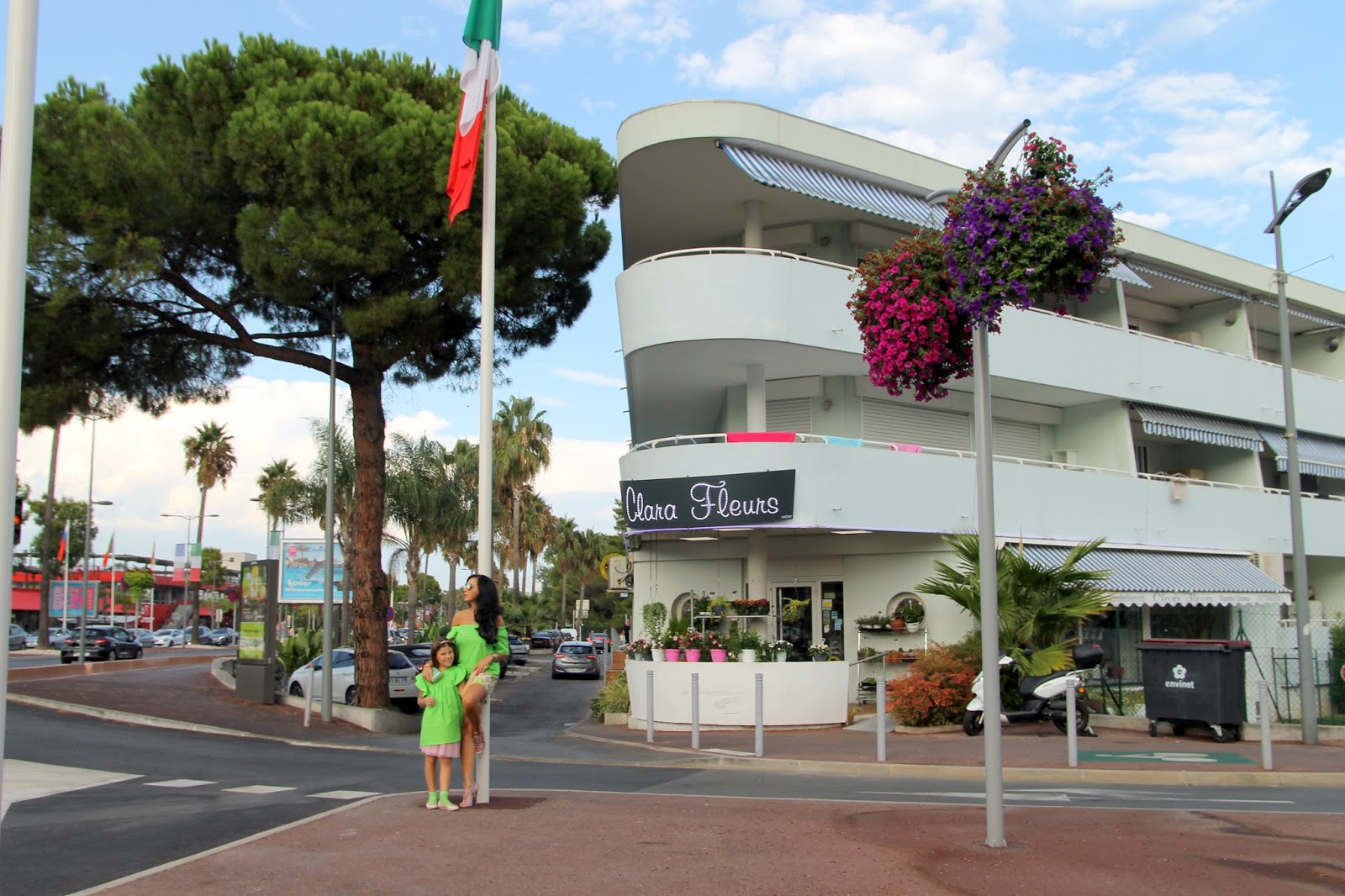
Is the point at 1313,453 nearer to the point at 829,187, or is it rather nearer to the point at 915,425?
the point at 915,425

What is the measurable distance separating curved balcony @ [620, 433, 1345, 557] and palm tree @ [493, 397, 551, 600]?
40.6 metres

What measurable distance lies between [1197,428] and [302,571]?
72.7 feet

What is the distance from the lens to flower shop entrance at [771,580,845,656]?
74.6ft

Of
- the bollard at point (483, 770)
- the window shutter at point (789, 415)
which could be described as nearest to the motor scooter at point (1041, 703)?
the window shutter at point (789, 415)

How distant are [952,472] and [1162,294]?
11995 millimetres

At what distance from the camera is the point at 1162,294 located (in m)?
30.3

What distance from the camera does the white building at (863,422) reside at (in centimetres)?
2089

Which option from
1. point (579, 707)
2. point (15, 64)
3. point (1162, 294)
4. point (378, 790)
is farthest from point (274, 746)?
point (1162, 294)

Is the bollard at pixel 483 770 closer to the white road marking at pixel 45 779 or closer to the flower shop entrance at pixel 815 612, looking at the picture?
the white road marking at pixel 45 779

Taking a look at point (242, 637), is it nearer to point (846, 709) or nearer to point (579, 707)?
point (579, 707)

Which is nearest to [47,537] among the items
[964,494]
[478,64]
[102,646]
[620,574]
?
[102,646]

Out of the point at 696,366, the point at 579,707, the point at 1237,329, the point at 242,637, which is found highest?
the point at 1237,329

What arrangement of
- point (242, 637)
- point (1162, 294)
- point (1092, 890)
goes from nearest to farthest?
point (1092, 890)
point (242, 637)
point (1162, 294)

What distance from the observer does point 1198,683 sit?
16.2 m
